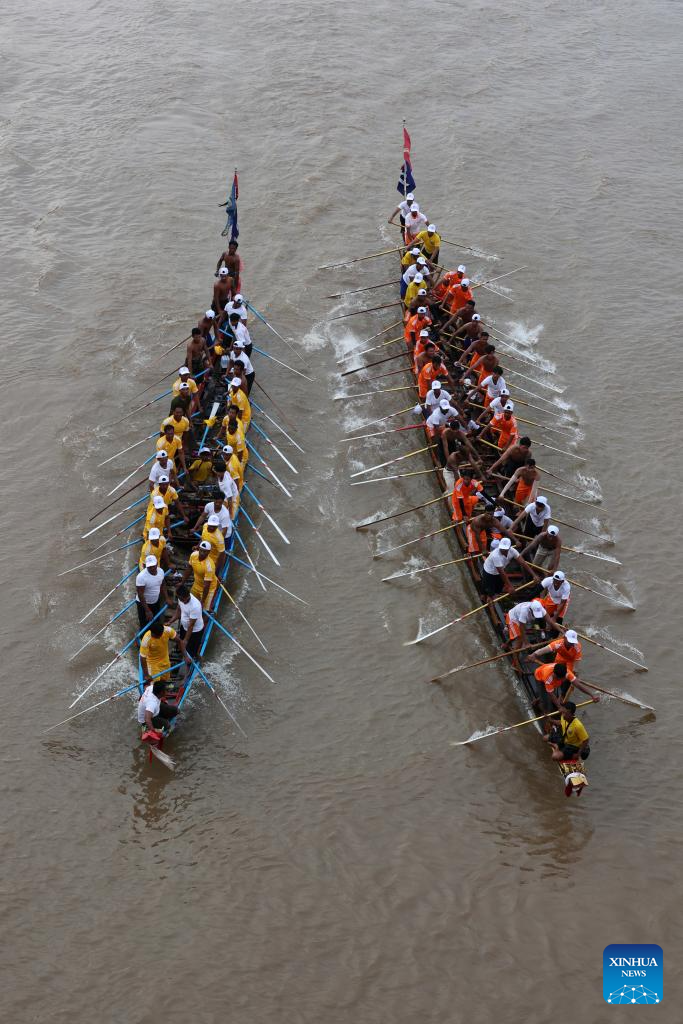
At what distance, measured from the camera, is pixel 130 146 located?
74.4 ft

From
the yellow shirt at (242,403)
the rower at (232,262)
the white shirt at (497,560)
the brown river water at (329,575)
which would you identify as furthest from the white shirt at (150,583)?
the rower at (232,262)

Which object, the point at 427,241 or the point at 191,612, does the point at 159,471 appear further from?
the point at 427,241

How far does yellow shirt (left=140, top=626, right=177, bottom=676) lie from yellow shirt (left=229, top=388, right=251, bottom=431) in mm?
4322

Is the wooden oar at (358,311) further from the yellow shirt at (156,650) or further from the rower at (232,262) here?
the yellow shirt at (156,650)

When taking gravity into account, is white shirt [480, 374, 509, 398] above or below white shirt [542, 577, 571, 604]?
above

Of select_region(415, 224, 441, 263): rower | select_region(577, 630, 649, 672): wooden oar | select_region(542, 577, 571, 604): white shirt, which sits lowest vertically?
select_region(577, 630, 649, 672): wooden oar

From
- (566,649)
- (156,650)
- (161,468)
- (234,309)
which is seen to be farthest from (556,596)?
(234,309)

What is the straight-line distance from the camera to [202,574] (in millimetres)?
12000

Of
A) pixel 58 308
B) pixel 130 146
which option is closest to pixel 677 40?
pixel 130 146

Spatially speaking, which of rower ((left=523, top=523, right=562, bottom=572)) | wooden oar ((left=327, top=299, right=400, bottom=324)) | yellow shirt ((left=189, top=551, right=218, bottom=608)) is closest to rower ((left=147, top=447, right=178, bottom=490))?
yellow shirt ((left=189, top=551, right=218, bottom=608))

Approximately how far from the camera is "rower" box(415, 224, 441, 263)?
58.9ft

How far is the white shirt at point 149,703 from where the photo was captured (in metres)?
10.5

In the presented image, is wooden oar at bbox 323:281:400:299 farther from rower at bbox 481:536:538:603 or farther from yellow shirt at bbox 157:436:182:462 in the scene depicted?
rower at bbox 481:536:538:603

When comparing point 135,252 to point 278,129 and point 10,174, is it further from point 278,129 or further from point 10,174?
point 278,129
